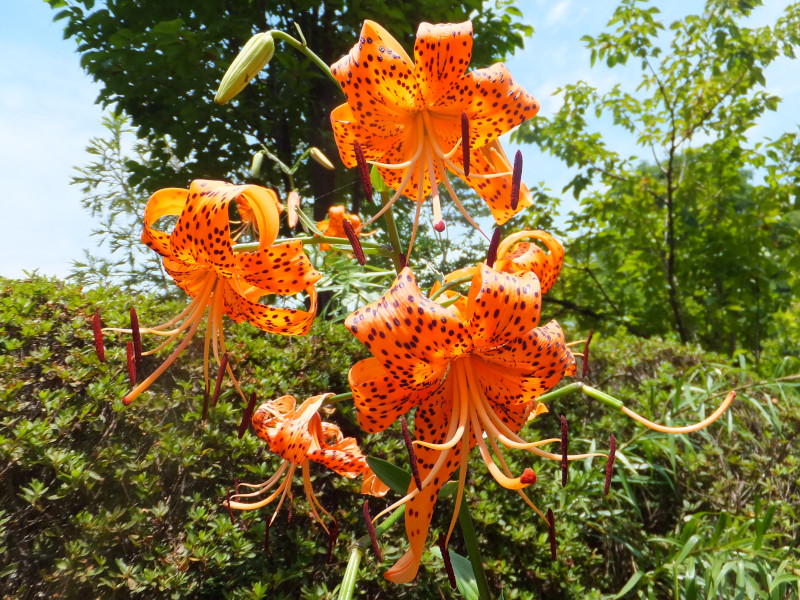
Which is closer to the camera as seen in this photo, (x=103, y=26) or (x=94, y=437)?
(x=94, y=437)

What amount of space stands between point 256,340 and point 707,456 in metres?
1.72

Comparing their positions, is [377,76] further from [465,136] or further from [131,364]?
[131,364]

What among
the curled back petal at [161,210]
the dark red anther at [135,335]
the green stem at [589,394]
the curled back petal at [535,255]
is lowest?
the green stem at [589,394]

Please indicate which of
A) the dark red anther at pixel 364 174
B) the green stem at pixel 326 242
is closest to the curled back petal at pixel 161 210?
the green stem at pixel 326 242

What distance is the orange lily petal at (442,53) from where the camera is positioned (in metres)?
0.78

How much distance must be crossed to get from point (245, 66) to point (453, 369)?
62 cm

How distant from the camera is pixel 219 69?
3377mm

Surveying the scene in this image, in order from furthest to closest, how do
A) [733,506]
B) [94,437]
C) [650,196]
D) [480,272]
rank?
1. [650,196]
2. [733,506]
3. [94,437]
4. [480,272]

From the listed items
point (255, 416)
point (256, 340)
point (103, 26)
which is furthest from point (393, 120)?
point (103, 26)

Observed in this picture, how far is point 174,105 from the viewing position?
3303mm

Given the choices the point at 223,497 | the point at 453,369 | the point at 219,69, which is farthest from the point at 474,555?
the point at 219,69

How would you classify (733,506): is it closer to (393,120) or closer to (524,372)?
(524,372)

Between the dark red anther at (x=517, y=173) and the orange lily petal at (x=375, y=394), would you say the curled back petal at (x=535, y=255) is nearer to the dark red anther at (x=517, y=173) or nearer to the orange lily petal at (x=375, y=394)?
the dark red anther at (x=517, y=173)

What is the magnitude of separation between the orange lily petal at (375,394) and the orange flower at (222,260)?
0.50ft
